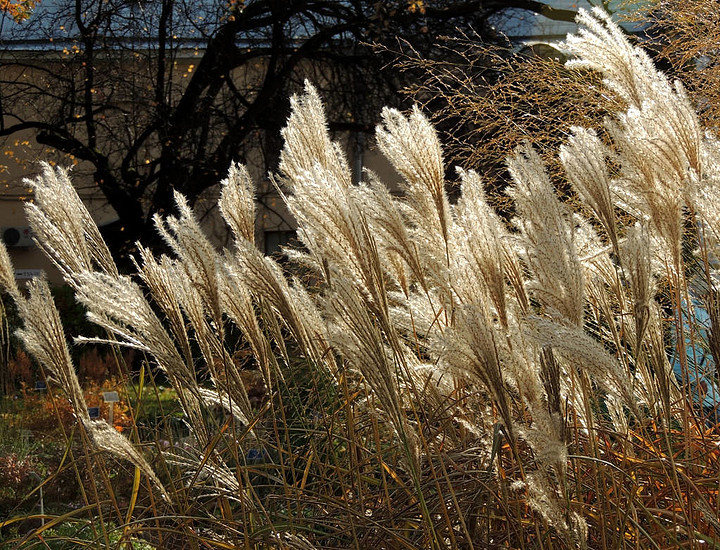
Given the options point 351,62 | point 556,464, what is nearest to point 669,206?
point 556,464

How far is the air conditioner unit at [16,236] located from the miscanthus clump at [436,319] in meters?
15.0

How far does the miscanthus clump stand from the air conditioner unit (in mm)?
15023

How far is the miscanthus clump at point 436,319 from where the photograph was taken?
141 centimetres

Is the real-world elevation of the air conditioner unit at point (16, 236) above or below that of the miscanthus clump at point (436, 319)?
below

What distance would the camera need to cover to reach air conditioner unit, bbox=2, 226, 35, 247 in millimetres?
15891

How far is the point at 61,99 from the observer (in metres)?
10.9

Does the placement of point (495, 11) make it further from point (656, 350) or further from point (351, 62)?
point (656, 350)

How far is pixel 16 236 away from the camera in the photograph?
1598 cm

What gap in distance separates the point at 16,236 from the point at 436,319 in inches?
614

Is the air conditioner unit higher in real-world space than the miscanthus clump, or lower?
lower

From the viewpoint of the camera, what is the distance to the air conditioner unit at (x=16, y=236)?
15.9m

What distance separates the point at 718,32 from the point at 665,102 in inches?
90.9

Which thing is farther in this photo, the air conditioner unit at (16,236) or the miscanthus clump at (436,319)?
the air conditioner unit at (16,236)

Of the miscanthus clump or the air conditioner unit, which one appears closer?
the miscanthus clump
